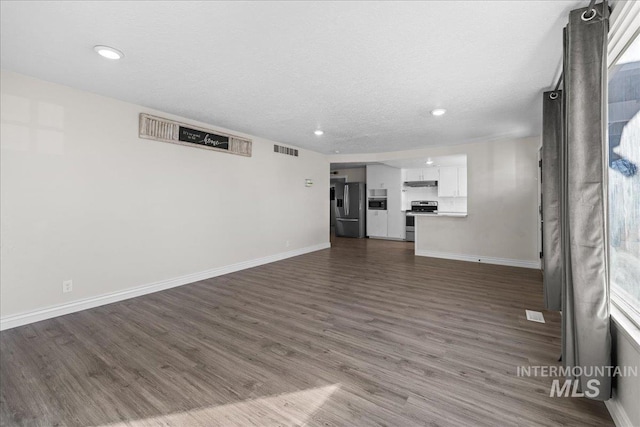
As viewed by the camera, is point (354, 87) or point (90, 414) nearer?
point (90, 414)

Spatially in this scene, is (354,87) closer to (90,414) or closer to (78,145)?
(78,145)

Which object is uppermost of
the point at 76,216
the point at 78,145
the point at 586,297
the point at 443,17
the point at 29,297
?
the point at 443,17

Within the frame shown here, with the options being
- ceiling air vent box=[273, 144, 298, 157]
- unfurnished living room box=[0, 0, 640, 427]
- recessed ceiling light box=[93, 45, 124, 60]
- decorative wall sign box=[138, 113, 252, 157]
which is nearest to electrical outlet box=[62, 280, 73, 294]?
unfurnished living room box=[0, 0, 640, 427]

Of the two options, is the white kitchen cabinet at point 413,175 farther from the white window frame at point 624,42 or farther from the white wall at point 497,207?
the white window frame at point 624,42

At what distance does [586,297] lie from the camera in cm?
163

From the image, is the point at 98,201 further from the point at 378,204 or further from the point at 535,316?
the point at 378,204

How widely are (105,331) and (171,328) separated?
61 centimetres

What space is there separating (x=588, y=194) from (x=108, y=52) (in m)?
3.68

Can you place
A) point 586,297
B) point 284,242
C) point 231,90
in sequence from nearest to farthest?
point 586,297
point 231,90
point 284,242

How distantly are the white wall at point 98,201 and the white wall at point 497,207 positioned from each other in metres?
4.49

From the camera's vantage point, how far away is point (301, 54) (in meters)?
2.38

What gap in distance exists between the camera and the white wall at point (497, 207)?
17.5ft

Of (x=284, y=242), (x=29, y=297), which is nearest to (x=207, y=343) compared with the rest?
(x=29, y=297)

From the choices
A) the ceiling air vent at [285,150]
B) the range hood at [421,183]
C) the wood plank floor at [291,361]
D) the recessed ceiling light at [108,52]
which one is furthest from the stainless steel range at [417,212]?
the recessed ceiling light at [108,52]
